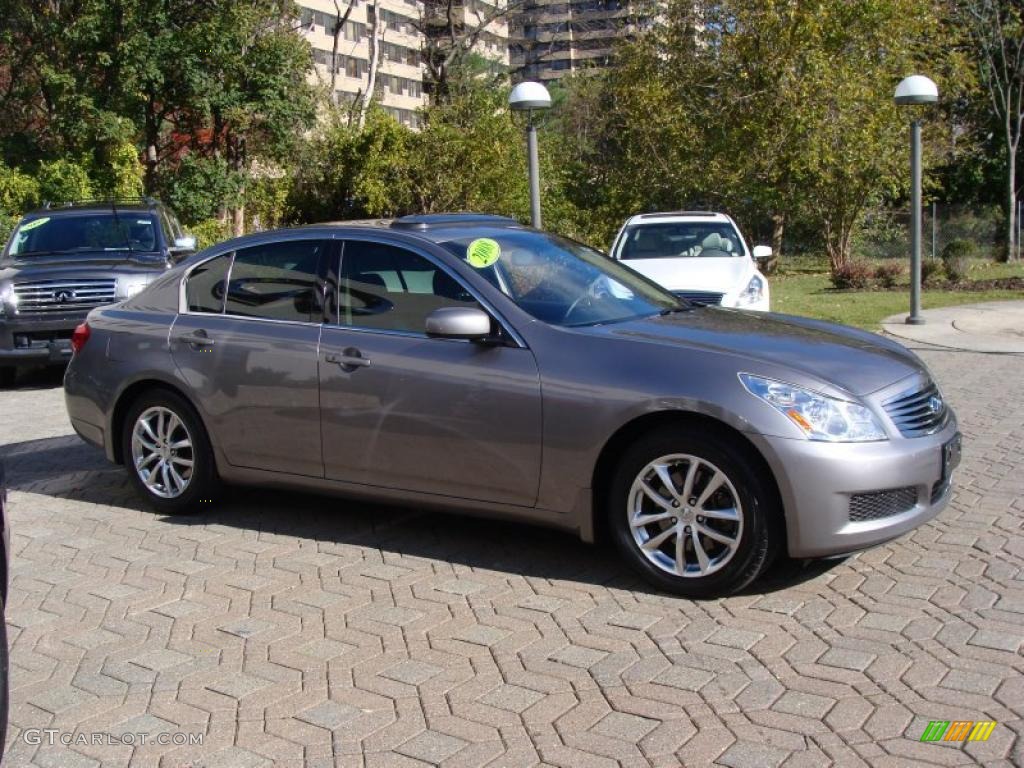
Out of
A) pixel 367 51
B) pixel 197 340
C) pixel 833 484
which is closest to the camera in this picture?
pixel 833 484

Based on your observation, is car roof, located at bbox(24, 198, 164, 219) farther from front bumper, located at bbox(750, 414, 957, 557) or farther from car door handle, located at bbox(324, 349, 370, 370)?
front bumper, located at bbox(750, 414, 957, 557)

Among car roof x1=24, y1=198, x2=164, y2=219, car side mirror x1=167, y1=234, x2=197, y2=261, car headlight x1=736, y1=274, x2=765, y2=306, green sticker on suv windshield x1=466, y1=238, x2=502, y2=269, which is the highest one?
car roof x1=24, y1=198, x2=164, y2=219

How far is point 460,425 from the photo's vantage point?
5.30m

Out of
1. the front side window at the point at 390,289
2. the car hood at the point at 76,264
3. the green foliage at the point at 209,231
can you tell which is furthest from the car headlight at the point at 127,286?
the green foliage at the point at 209,231

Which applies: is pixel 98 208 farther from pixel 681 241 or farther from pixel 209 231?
pixel 209 231

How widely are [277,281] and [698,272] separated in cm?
730

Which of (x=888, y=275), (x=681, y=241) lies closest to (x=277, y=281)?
(x=681, y=241)

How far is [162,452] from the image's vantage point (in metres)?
6.52

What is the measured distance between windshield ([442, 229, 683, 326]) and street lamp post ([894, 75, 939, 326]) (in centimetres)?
907

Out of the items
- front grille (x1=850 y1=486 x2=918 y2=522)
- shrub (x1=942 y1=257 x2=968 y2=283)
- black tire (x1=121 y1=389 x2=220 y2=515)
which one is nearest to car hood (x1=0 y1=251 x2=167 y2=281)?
black tire (x1=121 y1=389 x2=220 y2=515)

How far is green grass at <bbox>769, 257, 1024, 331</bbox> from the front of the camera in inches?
647

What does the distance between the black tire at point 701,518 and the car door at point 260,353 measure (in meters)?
1.76

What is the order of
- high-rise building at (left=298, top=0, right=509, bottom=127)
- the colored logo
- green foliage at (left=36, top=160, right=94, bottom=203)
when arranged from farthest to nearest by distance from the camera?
high-rise building at (left=298, top=0, right=509, bottom=127) < green foliage at (left=36, top=160, right=94, bottom=203) < the colored logo
